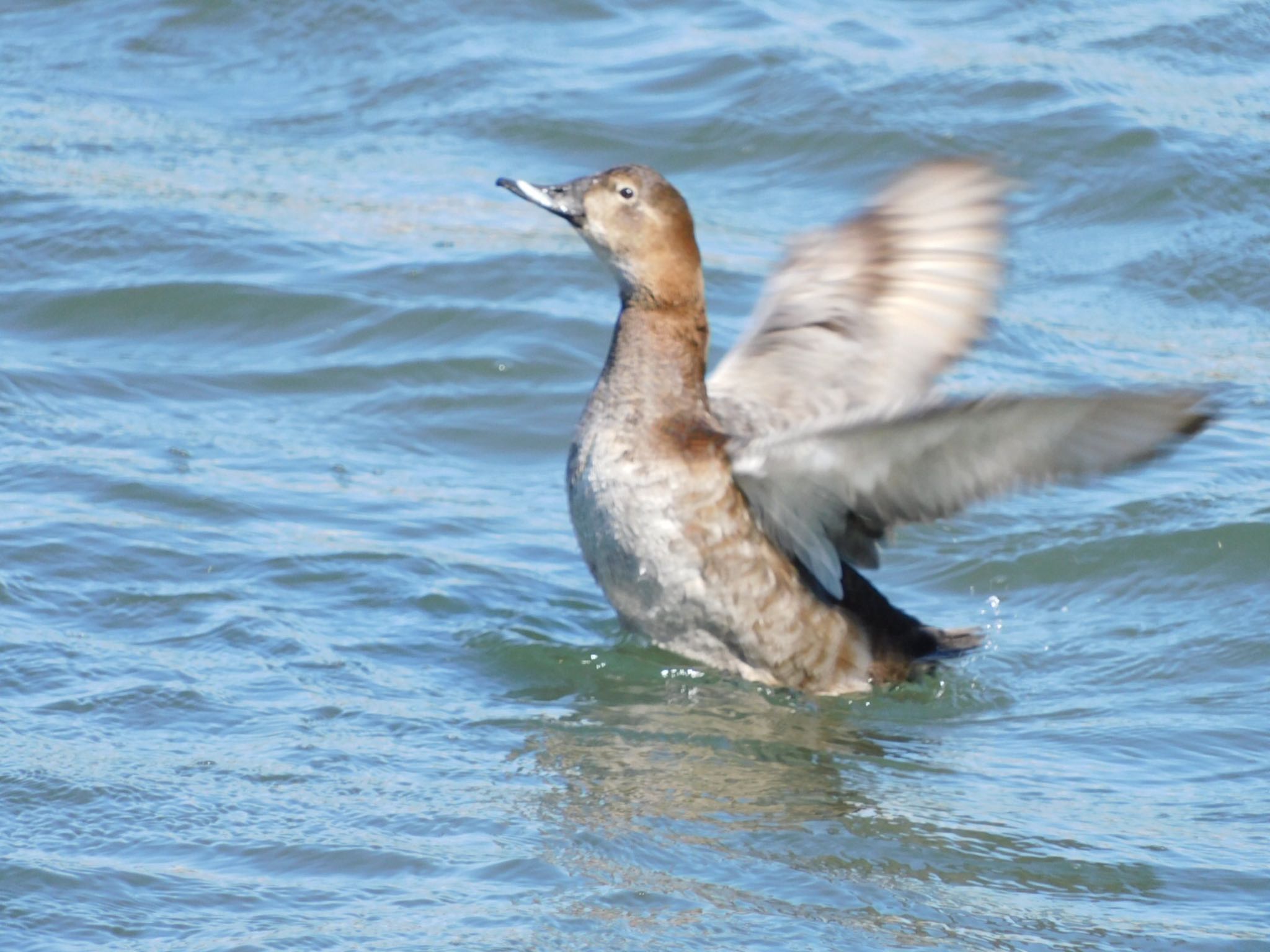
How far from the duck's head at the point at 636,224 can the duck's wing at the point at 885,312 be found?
45 cm

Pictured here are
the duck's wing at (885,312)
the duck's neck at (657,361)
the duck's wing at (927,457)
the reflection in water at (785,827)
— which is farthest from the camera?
the duck's wing at (885,312)

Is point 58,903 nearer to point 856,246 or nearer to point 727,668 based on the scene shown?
point 727,668

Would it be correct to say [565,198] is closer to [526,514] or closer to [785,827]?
[526,514]

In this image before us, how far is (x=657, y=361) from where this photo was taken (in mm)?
5535

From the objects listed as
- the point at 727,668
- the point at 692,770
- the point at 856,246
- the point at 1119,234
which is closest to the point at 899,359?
the point at 856,246

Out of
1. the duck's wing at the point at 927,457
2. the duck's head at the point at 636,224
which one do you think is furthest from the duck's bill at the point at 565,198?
the duck's wing at the point at 927,457

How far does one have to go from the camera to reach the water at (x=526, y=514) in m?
4.28

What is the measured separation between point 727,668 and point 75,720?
5.78 feet

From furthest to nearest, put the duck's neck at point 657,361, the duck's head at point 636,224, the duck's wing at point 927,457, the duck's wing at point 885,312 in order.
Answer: the duck's wing at point 885,312 < the duck's head at point 636,224 < the duck's neck at point 657,361 < the duck's wing at point 927,457

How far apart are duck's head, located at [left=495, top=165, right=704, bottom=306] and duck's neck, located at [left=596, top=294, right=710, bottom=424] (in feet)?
0.12

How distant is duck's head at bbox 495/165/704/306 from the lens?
5574mm

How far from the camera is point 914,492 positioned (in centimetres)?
487

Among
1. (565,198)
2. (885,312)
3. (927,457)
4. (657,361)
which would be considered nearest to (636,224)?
(565,198)

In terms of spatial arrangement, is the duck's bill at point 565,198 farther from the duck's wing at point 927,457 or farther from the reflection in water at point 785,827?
the reflection in water at point 785,827
